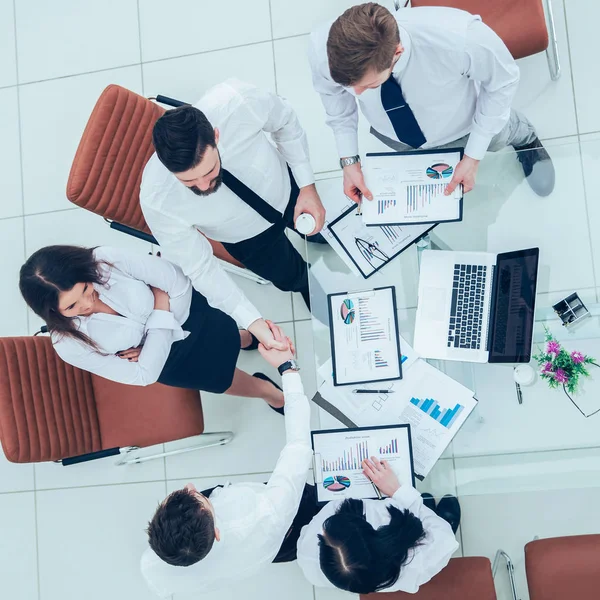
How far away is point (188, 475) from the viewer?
299 cm

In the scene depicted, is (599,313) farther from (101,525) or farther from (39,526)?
(39,526)

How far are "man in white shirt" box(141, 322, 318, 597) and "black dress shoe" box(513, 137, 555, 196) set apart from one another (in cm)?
107

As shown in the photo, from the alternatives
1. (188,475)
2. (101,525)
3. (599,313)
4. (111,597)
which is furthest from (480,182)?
(111,597)

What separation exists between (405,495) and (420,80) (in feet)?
4.45

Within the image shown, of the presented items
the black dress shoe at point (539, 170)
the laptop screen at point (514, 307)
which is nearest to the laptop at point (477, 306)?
the laptop screen at point (514, 307)

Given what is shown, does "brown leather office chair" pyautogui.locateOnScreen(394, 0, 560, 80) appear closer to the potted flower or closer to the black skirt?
the potted flower

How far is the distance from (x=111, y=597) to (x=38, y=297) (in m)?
1.91

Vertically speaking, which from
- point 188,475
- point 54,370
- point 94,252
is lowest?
point 188,475

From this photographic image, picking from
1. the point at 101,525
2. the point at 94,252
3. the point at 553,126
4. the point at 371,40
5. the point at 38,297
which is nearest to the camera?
the point at 371,40

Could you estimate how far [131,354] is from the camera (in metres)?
2.16

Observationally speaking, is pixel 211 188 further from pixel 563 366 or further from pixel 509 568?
pixel 509 568

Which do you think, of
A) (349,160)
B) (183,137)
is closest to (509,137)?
(349,160)

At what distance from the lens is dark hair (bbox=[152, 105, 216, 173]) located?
165 centimetres

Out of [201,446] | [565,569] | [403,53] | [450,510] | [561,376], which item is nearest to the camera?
[403,53]
